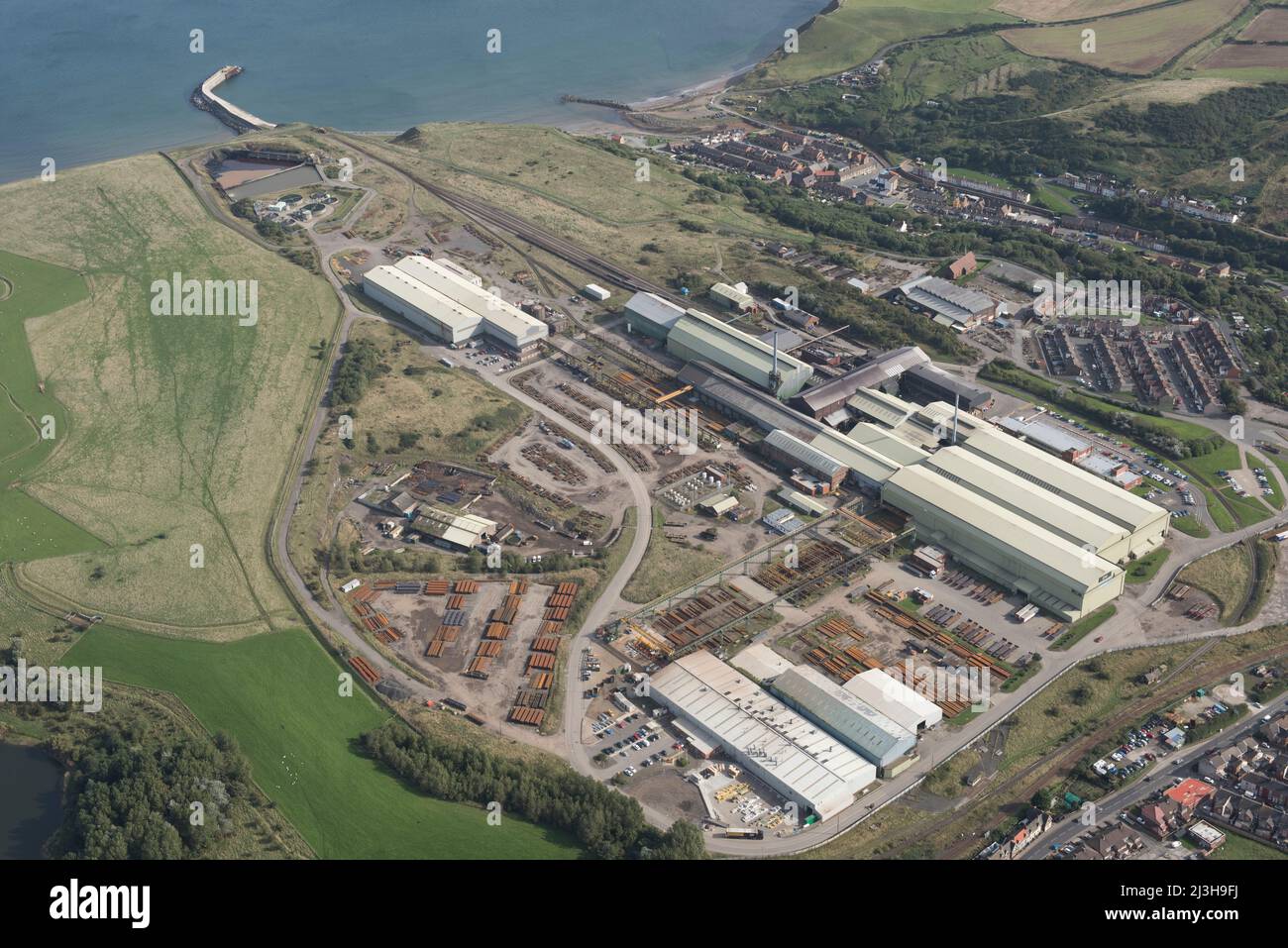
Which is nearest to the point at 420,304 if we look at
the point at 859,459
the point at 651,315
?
the point at 651,315

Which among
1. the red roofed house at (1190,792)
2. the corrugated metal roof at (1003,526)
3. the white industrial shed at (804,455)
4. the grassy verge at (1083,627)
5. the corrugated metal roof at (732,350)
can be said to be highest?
the corrugated metal roof at (732,350)

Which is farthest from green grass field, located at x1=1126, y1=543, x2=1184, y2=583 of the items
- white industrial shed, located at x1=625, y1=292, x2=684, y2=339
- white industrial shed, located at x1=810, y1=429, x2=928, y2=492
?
white industrial shed, located at x1=625, y1=292, x2=684, y2=339

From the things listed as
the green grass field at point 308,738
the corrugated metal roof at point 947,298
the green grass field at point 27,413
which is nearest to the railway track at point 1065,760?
the green grass field at point 308,738

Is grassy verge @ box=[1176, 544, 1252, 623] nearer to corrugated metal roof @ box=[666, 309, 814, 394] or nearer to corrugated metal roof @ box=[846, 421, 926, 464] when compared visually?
corrugated metal roof @ box=[846, 421, 926, 464]

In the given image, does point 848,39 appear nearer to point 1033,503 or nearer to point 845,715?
point 1033,503

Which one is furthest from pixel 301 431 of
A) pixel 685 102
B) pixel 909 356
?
pixel 685 102

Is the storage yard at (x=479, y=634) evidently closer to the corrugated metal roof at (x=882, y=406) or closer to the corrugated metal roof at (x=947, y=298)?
the corrugated metal roof at (x=882, y=406)

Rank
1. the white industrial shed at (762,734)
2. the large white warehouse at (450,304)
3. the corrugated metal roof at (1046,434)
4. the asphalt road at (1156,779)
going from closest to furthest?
the asphalt road at (1156,779) < the white industrial shed at (762,734) < the corrugated metal roof at (1046,434) < the large white warehouse at (450,304)
